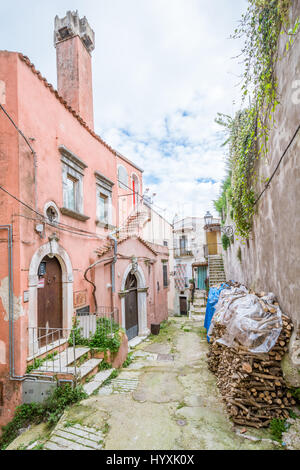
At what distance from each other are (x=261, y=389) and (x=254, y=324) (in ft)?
3.45

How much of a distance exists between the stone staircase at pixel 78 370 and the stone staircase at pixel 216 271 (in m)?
11.5

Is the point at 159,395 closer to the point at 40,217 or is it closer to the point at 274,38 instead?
the point at 40,217

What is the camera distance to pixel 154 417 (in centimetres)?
436

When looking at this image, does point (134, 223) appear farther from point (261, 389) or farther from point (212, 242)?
point (212, 242)

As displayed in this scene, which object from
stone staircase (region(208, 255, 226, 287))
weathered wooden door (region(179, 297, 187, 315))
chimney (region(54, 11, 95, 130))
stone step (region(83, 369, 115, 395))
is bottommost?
weathered wooden door (region(179, 297, 187, 315))

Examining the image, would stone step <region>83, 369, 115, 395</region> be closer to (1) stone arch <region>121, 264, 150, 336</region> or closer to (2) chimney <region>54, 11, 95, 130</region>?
(1) stone arch <region>121, 264, 150, 336</region>

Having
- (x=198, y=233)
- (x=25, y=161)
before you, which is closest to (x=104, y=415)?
(x=25, y=161)

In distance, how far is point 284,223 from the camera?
4133mm

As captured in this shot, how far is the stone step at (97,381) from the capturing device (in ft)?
17.3

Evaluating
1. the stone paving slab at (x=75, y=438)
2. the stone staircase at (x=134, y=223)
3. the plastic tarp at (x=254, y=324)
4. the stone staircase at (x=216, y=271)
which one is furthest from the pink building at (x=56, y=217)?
the stone staircase at (x=216, y=271)

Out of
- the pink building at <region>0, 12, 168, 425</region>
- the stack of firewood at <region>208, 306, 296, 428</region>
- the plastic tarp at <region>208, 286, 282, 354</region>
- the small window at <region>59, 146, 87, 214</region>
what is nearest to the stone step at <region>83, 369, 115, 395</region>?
the pink building at <region>0, 12, 168, 425</region>

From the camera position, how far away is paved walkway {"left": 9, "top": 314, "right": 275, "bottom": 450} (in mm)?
3643

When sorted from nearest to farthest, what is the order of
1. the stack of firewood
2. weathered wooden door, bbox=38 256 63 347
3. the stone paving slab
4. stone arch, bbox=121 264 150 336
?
the stone paving slab → the stack of firewood → weathered wooden door, bbox=38 256 63 347 → stone arch, bbox=121 264 150 336

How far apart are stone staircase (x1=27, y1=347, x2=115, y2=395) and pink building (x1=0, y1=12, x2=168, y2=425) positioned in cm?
40
